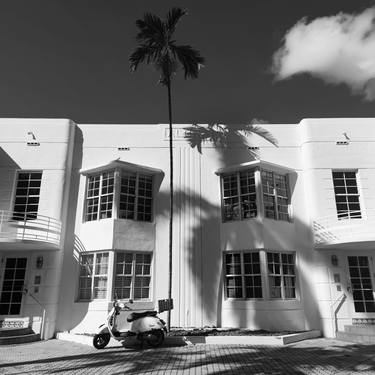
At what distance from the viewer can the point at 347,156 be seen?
15.7 meters

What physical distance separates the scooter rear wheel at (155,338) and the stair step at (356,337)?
251 inches

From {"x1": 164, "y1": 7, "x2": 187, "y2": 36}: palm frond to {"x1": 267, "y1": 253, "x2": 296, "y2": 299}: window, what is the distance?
9291 mm

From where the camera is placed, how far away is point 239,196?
1509cm

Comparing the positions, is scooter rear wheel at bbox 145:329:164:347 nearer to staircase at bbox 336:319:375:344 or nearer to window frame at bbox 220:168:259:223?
window frame at bbox 220:168:259:223

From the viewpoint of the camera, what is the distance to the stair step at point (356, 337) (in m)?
11.9

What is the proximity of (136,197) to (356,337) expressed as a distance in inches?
369

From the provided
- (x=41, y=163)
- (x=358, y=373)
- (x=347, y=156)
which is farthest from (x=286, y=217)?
(x=41, y=163)

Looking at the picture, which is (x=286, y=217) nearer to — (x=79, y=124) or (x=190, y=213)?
(x=190, y=213)

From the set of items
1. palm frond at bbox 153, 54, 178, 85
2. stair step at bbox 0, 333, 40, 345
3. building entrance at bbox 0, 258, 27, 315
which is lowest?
stair step at bbox 0, 333, 40, 345

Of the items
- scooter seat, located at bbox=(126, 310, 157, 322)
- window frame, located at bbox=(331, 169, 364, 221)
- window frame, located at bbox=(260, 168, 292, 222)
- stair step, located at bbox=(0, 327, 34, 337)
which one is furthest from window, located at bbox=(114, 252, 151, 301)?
window frame, located at bbox=(331, 169, 364, 221)

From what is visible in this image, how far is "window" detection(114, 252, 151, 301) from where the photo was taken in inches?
550

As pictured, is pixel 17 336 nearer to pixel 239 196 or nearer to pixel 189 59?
pixel 239 196

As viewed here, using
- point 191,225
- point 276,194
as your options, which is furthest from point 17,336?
point 276,194

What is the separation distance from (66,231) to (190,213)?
16.6 feet
